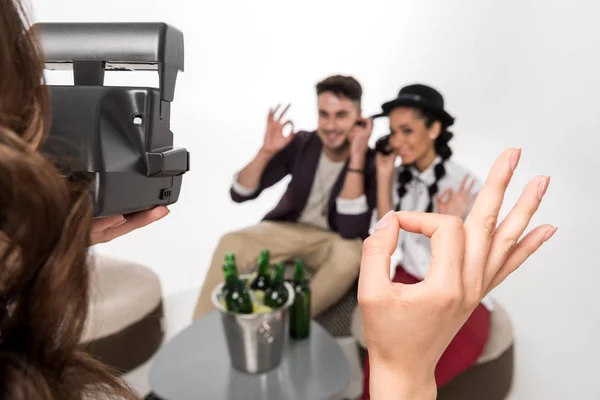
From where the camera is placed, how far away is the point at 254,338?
1407 millimetres

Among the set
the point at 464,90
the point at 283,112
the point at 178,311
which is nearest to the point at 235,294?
the point at 178,311

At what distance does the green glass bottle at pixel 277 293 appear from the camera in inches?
57.0

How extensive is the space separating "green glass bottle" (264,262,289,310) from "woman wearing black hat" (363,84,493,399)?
1.31 feet

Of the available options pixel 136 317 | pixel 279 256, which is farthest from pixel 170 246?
pixel 279 256

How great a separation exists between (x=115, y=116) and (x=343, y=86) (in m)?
1.31

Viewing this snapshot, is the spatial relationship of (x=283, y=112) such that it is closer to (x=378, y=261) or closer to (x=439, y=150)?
(x=439, y=150)

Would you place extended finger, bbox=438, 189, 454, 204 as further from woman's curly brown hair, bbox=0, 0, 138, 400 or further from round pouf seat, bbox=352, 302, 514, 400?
woman's curly brown hair, bbox=0, 0, 138, 400

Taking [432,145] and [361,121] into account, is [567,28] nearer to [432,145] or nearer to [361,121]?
[432,145]

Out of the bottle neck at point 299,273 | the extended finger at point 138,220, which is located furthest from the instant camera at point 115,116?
the bottle neck at point 299,273

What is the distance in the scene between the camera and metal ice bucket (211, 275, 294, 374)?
141cm

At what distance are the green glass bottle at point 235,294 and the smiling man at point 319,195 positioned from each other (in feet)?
1.18

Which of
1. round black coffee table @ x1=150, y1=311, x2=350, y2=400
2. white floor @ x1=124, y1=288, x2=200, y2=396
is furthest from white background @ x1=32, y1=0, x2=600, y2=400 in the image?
round black coffee table @ x1=150, y1=311, x2=350, y2=400

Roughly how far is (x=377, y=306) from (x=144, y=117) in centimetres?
31

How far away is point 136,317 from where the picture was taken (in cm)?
175
